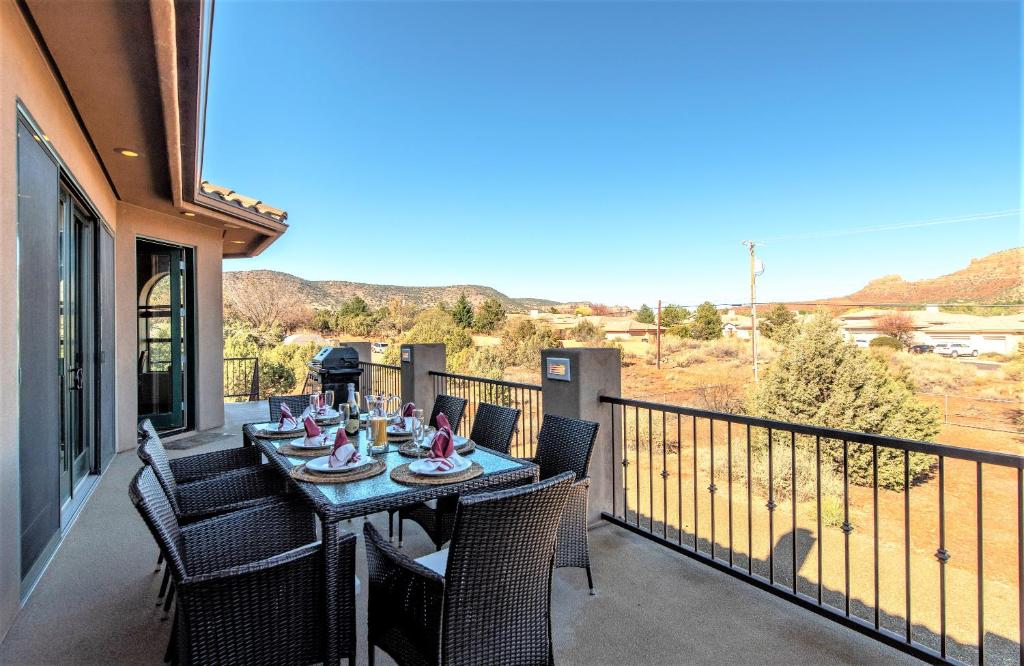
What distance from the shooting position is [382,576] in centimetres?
160

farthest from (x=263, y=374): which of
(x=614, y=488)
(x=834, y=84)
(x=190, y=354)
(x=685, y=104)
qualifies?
(x=834, y=84)

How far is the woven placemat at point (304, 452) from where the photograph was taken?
7.63ft

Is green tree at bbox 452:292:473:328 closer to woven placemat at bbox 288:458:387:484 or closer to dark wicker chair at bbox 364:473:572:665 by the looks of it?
woven placemat at bbox 288:458:387:484

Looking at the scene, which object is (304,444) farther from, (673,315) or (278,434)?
(673,315)

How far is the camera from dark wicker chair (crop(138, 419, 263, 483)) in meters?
2.73

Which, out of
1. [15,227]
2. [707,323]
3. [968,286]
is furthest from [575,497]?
[968,286]

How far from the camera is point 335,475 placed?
199 centimetres

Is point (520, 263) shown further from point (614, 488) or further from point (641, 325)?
point (614, 488)

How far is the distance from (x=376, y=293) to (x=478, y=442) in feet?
98.0

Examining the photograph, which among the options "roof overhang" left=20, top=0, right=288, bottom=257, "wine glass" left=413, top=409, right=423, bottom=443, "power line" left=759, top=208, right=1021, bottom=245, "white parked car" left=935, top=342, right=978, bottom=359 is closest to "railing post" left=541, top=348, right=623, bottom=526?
"wine glass" left=413, top=409, right=423, bottom=443

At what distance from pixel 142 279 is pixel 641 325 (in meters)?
21.1

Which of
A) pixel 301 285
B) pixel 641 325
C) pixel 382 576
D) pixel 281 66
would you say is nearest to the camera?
pixel 382 576

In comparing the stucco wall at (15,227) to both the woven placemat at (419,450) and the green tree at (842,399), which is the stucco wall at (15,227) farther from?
the green tree at (842,399)

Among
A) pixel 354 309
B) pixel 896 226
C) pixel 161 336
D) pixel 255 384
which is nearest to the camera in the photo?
pixel 161 336
